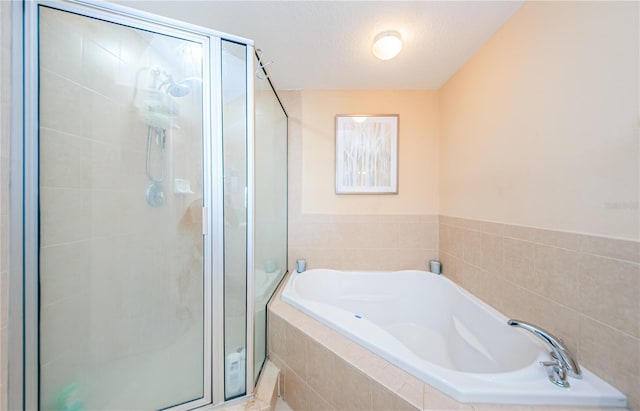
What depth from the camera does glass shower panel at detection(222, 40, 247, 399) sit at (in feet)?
3.34

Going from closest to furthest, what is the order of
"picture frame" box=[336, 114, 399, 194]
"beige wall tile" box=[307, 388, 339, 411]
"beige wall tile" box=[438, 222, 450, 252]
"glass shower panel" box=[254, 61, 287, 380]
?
"beige wall tile" box=[307, 388, 339, 411], "glass shower panel" box=[254, 61, 287, 380], "beige wall tile" box=[438, 222, 450, 252], "picture frame" box=[336, 114, 399, 194]

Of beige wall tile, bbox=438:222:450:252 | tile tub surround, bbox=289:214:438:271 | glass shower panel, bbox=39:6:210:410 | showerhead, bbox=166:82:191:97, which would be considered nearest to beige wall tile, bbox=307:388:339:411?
glass shower panel, bbox=39:6:210:410

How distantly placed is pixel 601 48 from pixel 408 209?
134 centimetres

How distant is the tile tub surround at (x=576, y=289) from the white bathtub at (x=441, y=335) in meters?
0.08

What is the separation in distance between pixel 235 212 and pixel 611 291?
149cm

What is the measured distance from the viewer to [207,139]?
99cm

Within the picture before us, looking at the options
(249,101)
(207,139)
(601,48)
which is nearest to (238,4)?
(249,101)

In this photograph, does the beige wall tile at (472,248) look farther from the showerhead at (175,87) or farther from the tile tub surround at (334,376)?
the showerhead at (175,87)

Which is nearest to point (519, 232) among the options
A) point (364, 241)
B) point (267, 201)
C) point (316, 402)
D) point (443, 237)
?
point (443, 237)

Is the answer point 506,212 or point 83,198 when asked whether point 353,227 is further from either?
point 83,198

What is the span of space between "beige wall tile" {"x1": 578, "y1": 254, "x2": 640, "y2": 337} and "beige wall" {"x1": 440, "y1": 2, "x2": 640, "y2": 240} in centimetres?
11

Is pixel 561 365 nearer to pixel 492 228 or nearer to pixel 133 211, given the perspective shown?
pixel 492 228

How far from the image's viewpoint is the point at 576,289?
0.85m

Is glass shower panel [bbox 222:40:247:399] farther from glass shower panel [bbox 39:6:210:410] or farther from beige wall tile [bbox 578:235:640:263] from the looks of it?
beige wall tile [bbox 578:235:640:263]
